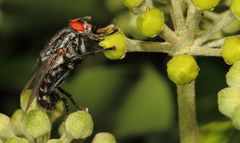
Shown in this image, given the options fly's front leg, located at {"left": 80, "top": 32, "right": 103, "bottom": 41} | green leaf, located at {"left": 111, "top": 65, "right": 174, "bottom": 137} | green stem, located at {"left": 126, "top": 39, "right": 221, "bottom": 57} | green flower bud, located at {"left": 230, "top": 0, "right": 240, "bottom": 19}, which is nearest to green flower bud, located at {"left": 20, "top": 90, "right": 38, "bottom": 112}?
fly's front leg, located at {"left": 80, "top": 32, "right": 103, "bottom": 41}

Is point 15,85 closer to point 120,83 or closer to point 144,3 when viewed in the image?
point 120,83

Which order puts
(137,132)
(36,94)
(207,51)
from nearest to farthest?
(207,51) < (36,94) < (137,132)

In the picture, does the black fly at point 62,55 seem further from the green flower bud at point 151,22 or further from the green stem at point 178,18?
the green stem at point 178,18

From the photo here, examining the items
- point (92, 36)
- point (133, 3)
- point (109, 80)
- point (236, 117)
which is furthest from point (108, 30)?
point (109, 80)

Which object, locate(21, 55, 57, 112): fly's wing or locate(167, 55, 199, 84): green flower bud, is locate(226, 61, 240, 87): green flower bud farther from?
locate(21, 55, 57, 112): fly's wing

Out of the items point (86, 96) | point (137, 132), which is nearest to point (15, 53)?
point (86, 96)

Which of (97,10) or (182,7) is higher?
(182,7)
